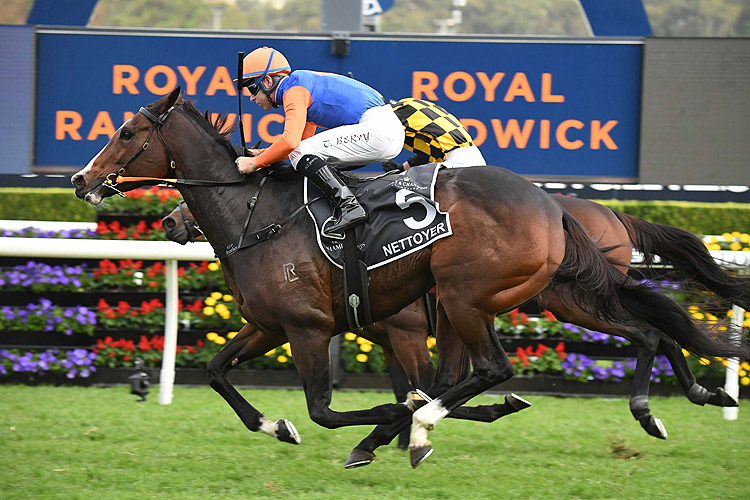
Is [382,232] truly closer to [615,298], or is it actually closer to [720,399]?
[615,298]

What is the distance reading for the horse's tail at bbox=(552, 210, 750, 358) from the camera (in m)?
4.22

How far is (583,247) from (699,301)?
1.05m

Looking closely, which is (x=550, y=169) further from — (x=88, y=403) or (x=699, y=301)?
(x=88, y=403)

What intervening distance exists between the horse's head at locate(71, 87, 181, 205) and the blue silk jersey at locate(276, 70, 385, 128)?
0.57 metres

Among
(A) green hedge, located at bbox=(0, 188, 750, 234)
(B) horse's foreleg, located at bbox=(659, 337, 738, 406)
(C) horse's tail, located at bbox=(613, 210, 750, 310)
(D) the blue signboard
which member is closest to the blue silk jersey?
(C) horse's tail, located at bbox=(613, 210, 750, 310)

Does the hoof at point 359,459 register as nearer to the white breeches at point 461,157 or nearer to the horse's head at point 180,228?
the horse's head at point 180,228

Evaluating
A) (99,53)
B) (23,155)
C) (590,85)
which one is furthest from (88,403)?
(590,85)

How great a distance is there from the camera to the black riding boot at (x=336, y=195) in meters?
4.10

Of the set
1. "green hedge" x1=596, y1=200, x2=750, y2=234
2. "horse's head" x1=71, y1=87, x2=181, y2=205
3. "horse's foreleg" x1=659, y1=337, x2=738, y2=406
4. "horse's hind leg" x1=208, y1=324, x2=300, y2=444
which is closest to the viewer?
"horse's head" x1=71, y1=87, x2=181, y2=205

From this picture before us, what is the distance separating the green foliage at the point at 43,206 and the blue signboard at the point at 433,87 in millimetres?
337

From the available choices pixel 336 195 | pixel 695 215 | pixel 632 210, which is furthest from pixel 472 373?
pixel 695 215

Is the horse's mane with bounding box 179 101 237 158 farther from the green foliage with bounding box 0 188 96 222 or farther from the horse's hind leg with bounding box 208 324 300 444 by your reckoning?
the green foliage with bounding box 0 188 96 222

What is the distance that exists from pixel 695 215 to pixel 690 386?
1730mm

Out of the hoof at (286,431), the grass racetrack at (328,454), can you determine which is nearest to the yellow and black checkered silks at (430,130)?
the grass racetrack at (328,454)
